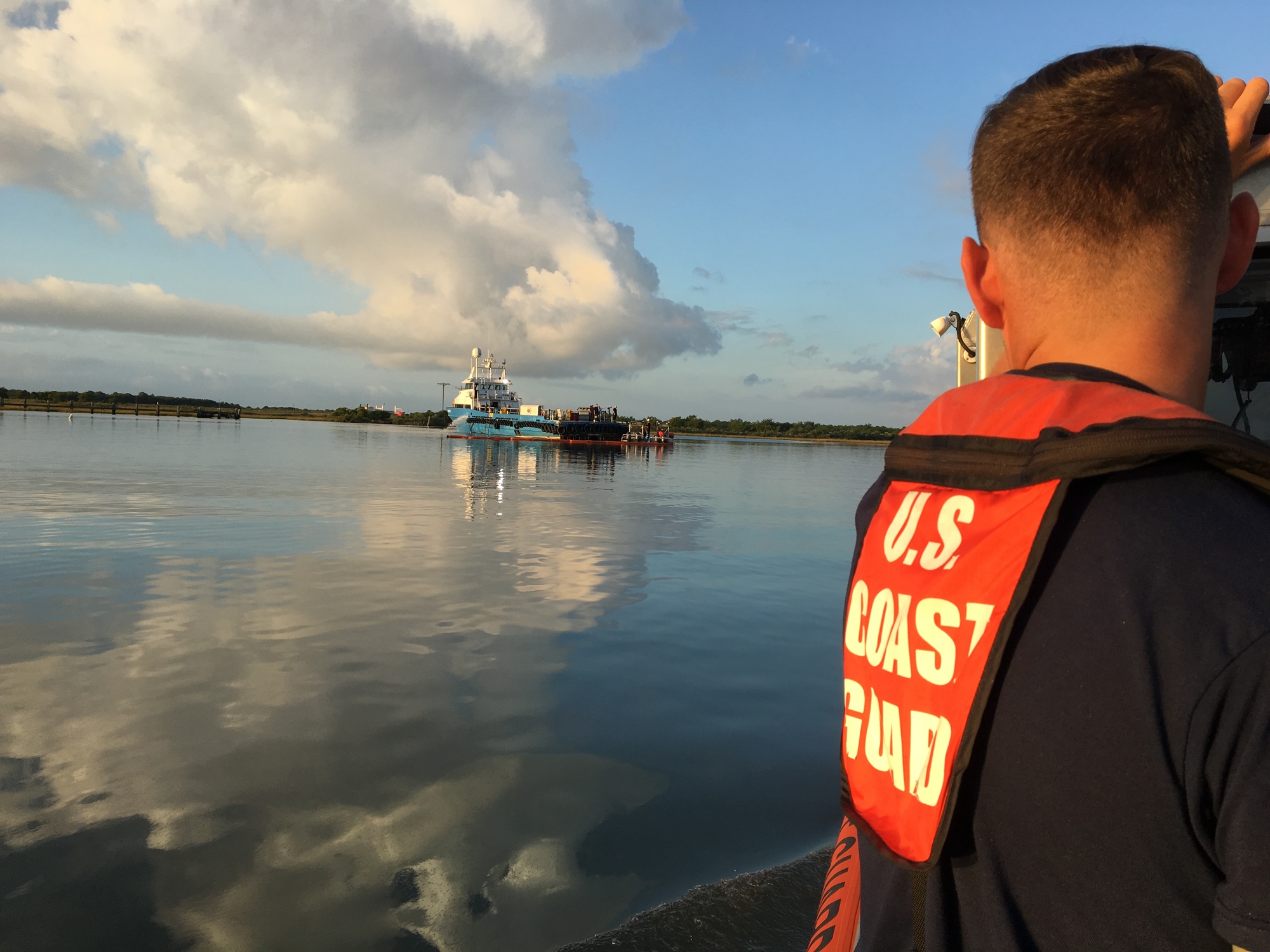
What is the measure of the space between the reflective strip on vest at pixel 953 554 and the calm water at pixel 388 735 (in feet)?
9.03

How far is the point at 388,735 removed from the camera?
4922 mm

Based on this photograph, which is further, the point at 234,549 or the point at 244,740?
the point at 234,549

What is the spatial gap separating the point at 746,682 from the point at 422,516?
35.8 ft

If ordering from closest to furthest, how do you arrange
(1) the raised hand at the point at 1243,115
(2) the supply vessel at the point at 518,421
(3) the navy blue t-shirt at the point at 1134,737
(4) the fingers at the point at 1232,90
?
1. (3) the navy blue t-shirt at the point at 1134,737
2. (1) the raised hand at the point at 1243,115
3. (4) the fingers at the point at 1232,90
4. (2) the supply vessel at the point at 518,421

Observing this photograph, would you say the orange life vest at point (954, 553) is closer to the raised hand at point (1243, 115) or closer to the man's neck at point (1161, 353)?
the man's neck at point (1161, 353)

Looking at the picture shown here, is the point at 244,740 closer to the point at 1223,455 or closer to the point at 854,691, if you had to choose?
the point at 854,691

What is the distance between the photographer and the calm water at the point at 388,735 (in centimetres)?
340

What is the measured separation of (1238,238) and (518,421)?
73.2 metres

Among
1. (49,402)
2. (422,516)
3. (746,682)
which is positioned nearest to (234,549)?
(422,516)

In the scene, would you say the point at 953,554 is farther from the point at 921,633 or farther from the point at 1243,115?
the point at 1243,115

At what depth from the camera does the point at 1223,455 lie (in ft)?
2.50

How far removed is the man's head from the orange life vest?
14cm

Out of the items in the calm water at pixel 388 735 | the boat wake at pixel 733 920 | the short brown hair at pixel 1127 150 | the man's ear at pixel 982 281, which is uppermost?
the short brown hair at pixel 1127 150

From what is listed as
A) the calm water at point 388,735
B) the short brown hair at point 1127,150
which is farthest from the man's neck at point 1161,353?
the calm water at point 388,735
